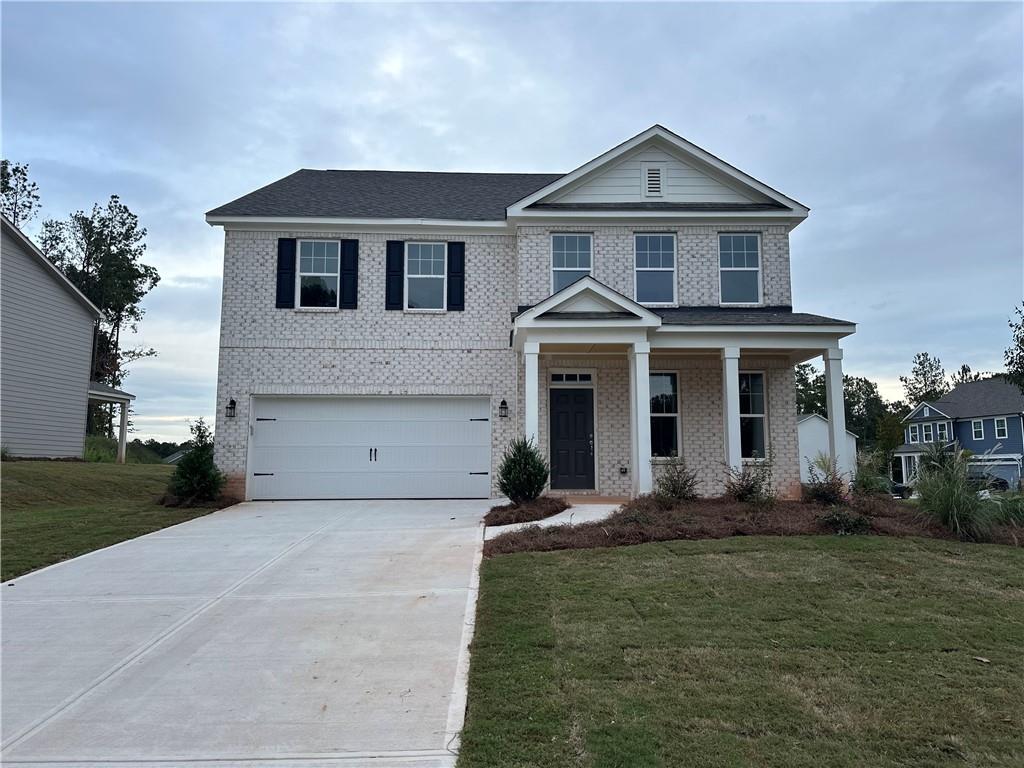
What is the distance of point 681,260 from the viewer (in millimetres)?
15016

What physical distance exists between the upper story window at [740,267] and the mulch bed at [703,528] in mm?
5812

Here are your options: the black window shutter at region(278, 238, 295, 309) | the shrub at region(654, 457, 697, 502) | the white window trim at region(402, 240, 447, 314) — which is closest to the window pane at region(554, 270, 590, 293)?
the white window trim at region(402, 240, 447, 314)

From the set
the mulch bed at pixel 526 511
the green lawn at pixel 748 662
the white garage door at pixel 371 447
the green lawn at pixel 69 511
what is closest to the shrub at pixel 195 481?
the green lawn at pixel 69 511

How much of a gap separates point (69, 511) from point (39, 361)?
1116 cm

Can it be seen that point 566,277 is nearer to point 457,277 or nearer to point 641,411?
point 457,277

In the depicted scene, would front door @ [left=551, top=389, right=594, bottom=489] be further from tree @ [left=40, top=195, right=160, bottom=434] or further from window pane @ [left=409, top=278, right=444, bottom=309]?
tree @ [left=40, top=195, right=160, bottom=434]

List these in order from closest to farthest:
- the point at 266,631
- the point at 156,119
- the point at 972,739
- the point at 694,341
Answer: the point at 972,739
the point at 266,631
the point at 694,341
the point at 156,119

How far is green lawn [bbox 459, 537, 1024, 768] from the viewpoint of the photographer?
367cm

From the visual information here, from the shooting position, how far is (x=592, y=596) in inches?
254

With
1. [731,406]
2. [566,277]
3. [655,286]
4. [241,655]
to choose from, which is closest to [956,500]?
[731,406]

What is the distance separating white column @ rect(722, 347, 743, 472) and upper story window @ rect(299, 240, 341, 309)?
8.38 m

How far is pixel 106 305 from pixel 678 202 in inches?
1378

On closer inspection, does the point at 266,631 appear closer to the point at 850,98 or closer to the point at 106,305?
the point at 850,98

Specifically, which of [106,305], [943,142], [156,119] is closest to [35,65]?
[156,119]
